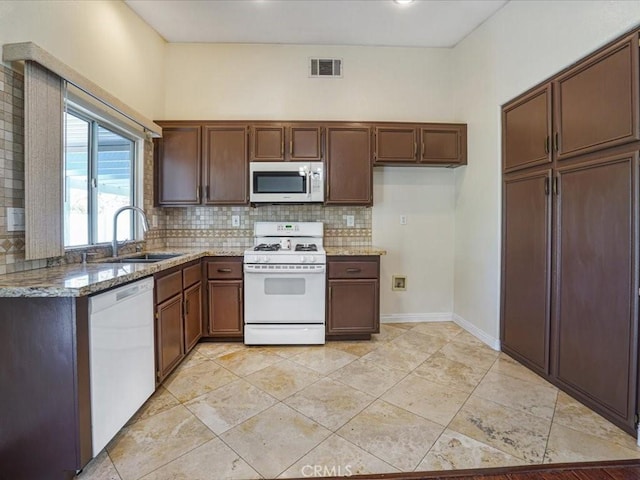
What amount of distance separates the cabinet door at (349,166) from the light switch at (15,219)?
225cm

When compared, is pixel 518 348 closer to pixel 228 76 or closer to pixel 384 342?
pixel 384 342

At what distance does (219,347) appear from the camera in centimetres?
284

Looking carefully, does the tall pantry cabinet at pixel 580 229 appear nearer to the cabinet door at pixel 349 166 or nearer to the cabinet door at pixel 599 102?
the cabinet door at pixel 599 102

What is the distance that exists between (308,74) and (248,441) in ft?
11.2

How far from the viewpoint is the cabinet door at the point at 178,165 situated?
3.07 meters

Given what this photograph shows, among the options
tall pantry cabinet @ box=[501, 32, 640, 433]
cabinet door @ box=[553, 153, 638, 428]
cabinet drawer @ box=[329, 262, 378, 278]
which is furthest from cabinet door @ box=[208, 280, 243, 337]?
cabinet door @ box=[553, 153, 638, 428]

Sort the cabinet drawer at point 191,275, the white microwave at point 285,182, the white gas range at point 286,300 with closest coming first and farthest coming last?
1. the cabinet drawer at point 191,275
2. the white gas range at point 286,300
3. the white microwave at point 285,182

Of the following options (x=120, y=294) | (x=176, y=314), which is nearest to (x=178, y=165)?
(x=176, y=314)

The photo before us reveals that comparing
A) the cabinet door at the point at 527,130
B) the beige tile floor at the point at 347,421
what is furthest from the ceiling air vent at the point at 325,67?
the beige tile floor at the point at 347,421

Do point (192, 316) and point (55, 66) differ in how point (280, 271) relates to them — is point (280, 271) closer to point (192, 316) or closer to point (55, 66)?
point (192, 316)

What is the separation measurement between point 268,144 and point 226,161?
1.51ft

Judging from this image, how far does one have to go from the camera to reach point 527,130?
7.86 ft

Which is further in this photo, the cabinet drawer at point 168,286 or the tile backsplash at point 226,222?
the tile backsplash at point 226,222

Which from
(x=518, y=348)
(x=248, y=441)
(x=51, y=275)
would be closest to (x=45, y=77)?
(x=51, y=275)
